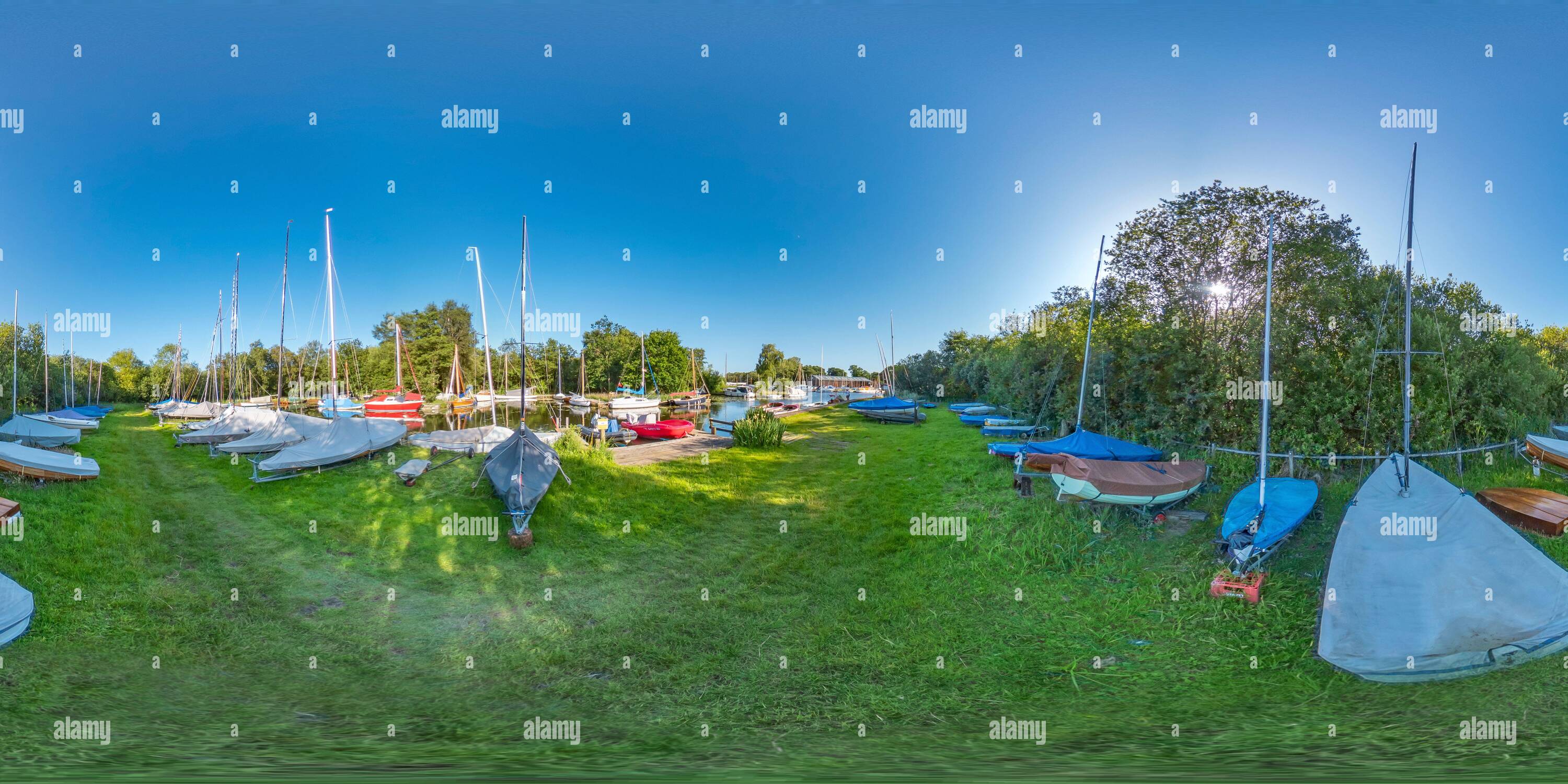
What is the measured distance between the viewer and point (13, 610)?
5988mm

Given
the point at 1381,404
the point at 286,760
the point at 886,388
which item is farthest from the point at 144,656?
the point at 886,388

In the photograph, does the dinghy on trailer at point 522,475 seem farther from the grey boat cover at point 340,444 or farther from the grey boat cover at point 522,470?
the grey boat cover at point 340,444

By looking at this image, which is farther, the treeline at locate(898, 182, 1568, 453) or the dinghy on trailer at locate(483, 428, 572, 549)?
the treeline at locate(898, 182, 1568, 453)

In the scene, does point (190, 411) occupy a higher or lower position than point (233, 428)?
lower

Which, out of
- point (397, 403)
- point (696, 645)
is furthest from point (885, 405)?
point (397, 403)

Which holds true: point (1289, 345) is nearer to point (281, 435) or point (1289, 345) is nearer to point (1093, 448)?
point (1093, 448)

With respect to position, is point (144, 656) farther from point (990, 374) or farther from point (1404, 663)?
point (990, 374)

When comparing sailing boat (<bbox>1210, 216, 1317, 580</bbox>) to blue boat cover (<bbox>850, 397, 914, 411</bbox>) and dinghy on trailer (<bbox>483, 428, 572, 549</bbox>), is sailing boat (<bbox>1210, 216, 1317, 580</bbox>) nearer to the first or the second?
dinghy on trailer (<bbox>483, 428, 572, 549</bbox>)

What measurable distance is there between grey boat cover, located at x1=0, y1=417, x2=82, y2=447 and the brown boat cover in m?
25.6

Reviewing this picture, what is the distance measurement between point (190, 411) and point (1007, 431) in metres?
41.0

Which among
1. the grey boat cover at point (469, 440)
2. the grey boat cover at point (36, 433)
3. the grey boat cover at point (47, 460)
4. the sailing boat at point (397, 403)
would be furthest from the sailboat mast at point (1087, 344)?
the sailing boat at point (397, 403)

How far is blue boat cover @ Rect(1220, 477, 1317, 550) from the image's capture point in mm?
7805

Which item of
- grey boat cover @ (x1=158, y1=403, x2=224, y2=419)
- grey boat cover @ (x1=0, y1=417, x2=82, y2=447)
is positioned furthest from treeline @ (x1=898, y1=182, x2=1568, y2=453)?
grey boat cover @ (x1=158, y1=403, x2=224, y2=419)

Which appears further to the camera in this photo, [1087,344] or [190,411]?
[190,411]
